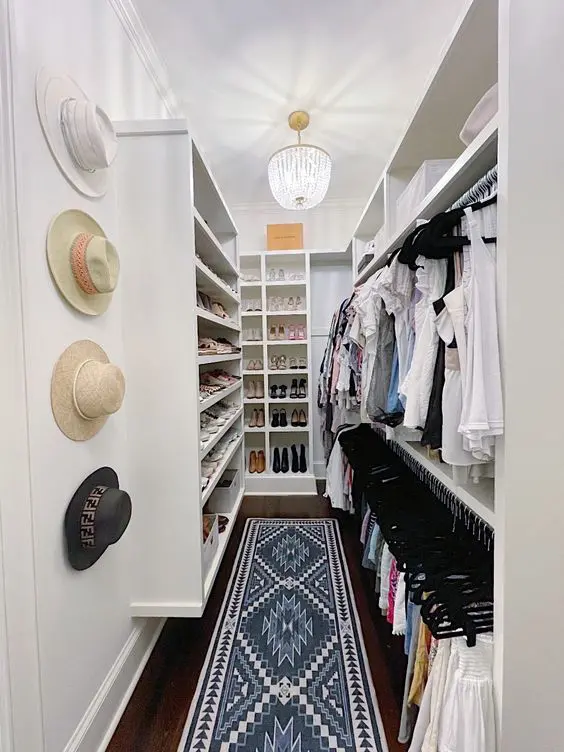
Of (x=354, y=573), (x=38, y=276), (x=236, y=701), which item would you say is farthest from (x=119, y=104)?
(x=354, y=573)

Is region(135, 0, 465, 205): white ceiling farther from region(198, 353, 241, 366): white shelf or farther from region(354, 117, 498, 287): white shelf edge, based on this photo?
region(198, 353, 241, 366): white shelf

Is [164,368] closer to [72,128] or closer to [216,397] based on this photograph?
[216,397]

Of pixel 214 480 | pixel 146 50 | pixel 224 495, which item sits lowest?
pixel 224 495

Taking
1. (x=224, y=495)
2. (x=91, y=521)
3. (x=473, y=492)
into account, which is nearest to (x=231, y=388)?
(x=224, y=495)

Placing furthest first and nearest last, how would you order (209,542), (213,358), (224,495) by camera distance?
(224,495)
(213,358)
(209,542)

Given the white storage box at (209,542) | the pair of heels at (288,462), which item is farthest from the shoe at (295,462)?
the white storage box at (209,542)

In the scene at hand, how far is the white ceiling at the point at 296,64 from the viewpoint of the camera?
5.54 feet

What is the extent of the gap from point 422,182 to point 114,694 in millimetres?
2209

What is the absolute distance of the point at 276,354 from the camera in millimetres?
3785

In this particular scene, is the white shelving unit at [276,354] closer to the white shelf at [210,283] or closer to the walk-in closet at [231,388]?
the white shelf at [210,283]

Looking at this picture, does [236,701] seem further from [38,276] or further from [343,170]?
[343,170]

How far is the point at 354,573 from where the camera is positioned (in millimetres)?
2129

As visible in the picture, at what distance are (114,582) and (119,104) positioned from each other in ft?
6.56

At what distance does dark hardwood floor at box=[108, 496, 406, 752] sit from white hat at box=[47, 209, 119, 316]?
147 cm
